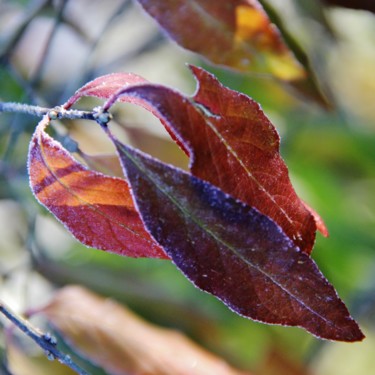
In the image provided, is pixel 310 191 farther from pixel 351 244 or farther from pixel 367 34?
pixel 367 34

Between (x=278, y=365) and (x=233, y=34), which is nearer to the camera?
(x=233, y=34)

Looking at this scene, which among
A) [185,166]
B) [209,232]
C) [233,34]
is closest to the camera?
[209,232]

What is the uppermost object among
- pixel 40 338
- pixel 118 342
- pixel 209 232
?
pixel 209 232

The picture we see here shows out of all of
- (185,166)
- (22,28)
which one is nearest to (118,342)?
(185,166)

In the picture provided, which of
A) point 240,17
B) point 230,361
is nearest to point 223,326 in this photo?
point 230,361

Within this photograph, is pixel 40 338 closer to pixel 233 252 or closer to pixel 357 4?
pixel 233 252

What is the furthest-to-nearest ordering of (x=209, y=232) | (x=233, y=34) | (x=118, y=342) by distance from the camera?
(x=118, y=342)
(x=233, y=34)
(x=209, y=232)

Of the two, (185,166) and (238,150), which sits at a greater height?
(238,150)

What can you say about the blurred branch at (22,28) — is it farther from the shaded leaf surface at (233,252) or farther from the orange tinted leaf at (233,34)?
the shaded leaf surface at (233,252)
